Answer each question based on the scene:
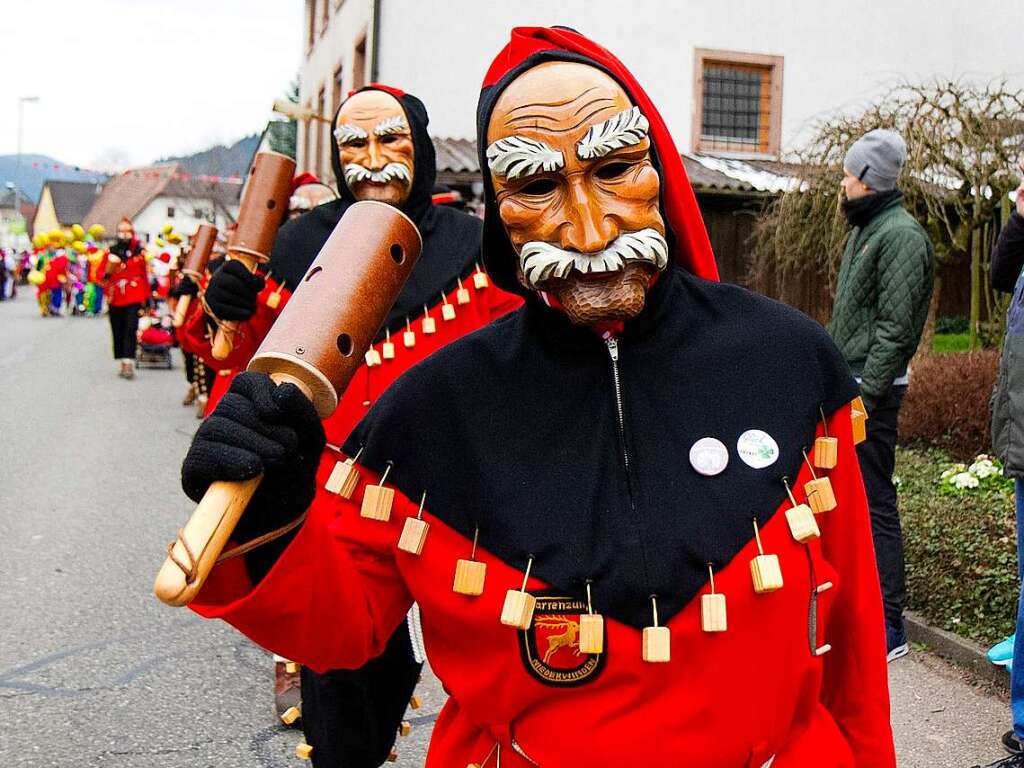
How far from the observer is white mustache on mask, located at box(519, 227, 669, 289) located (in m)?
1.70

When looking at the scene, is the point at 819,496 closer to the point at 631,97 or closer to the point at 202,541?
the point at 631,97

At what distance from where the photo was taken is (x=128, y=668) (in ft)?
15.8

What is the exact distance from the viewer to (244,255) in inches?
158

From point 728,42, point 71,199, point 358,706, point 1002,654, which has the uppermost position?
point 728,42

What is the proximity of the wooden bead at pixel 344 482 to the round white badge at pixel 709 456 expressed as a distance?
1.77 ft

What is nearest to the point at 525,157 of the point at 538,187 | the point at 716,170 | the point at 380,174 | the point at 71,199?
the point at 538,187

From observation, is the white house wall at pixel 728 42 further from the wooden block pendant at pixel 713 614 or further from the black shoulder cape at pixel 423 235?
the wooden block pendant at pixel 713 614

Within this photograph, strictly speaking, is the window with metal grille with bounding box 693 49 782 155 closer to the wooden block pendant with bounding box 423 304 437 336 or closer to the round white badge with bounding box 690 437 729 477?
the wooden block pendant with bounding box 423 304 437 336

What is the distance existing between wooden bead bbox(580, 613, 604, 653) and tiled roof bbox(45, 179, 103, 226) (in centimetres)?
10296

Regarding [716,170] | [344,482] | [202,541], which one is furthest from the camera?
[716,170]

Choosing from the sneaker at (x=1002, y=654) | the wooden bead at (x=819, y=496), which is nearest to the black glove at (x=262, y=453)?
the wooden bead at (x=819, y=496)

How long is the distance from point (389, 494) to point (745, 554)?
56 cm

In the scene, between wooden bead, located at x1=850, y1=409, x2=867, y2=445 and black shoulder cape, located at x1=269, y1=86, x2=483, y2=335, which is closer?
wooden bead, located at x1=850, y1=409, x2=867, y2=445

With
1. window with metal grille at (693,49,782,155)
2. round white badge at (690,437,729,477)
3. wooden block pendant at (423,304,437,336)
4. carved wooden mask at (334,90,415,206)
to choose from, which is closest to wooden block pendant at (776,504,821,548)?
round white badge at (690,437,729,477)
